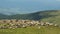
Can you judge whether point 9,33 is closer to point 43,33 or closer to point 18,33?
point 18,33

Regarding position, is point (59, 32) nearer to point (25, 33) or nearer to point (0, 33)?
point (25, 33)

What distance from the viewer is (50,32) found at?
173 ft

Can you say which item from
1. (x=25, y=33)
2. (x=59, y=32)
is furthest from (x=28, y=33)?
(x=59, y=32)

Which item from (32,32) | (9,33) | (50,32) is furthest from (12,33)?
(50,32)

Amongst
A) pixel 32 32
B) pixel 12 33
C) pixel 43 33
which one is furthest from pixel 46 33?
pixel 12 33

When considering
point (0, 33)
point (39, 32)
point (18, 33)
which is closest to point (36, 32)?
point (39, 32)

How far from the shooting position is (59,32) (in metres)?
53.1

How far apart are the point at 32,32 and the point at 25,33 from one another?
2.28 m

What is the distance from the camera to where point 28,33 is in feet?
168

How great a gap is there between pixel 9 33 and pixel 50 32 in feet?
34.4

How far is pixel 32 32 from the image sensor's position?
52.7m

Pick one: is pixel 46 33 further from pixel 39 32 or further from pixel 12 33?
pixel 12 33

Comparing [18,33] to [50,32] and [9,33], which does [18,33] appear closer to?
[9,33]

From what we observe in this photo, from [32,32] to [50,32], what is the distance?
182 inches
